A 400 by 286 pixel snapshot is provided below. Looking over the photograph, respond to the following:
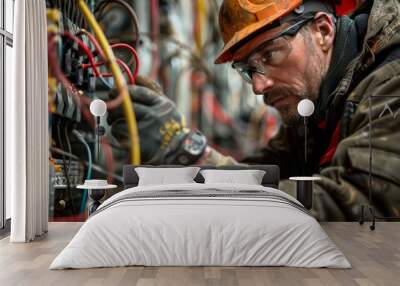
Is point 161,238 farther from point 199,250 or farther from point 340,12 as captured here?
point 340,12

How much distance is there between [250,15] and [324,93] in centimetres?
148

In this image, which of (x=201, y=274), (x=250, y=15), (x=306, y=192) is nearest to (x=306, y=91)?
(x=250, y=15)

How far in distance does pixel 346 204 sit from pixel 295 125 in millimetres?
1283

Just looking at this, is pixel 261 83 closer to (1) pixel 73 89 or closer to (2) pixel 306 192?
(2) pixel 306 192

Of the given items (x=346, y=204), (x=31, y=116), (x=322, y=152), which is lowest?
(x=346, y=204)

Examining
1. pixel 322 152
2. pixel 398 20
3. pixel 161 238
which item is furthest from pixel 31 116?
pixel 398 20

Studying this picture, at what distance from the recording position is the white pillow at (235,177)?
22.2ft

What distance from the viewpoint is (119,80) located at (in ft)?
25.5

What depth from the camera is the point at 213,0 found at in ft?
25.5

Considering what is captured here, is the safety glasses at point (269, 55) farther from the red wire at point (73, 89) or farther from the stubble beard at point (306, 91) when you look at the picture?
Result: the red wire at point (73, 89)

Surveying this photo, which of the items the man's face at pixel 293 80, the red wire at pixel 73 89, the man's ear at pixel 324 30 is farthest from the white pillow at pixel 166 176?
the man's ear at pixel 324 30

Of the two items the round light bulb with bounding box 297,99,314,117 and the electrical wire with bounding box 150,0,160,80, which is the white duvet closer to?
the round light bulb with bounding box 297,99,314,117

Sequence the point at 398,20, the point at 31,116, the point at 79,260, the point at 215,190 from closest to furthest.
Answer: the point at 79,260, the point at 215,190, the point at 31,116, the point at 398,20

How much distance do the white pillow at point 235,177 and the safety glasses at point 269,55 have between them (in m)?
1.49
